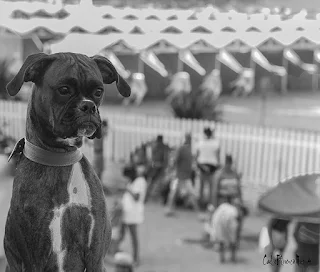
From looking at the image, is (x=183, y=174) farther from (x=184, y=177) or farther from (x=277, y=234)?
(x=277, y=234)

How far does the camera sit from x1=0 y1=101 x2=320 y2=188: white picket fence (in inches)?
309

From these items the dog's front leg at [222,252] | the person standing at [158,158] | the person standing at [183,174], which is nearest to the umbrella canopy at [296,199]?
the dog's front leg at [222,252]

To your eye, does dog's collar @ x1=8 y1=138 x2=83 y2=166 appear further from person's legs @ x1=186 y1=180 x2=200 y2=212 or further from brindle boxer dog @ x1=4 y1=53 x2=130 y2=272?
person's legs @ x1=186 y1=180 x2=200 y2=212

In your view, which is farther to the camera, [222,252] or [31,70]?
[222,252]

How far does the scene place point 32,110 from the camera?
1088 millimetres

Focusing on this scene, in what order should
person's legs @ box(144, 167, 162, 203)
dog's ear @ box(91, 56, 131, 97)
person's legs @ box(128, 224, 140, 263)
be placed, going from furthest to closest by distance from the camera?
person's legs @ box(144, 167, 162, 203) → person's legs @ box(128, 224, 140, 263) → dog's ear @ box(91, 56, 131, 97)

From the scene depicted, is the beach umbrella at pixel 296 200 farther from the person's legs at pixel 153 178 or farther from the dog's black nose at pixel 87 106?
the person's legs at pixel 153 178

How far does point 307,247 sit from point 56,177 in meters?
1.85

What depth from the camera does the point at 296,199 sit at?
2111 mm

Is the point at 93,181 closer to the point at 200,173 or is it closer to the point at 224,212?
the point at 224,212

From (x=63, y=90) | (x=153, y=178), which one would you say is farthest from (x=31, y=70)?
(x=153, y=178)

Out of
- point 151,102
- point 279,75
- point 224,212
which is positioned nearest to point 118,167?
point 224,212

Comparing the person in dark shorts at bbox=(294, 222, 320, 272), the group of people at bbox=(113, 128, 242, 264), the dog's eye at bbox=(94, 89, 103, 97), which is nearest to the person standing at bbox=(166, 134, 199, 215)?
the group of people at bbox=(113, 128, 242, 264)

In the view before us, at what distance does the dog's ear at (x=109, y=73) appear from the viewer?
1.13 m
